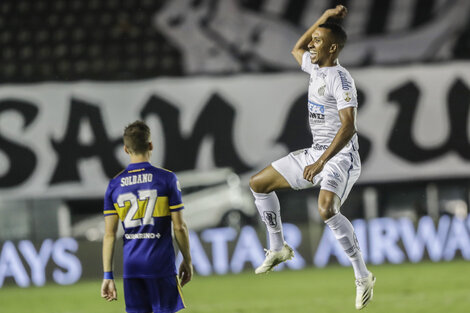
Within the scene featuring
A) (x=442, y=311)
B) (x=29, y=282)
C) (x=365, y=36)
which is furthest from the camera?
(x=365, y=36)

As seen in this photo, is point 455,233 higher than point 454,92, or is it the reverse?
point 454,92

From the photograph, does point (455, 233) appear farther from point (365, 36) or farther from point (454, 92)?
point (365, 36)

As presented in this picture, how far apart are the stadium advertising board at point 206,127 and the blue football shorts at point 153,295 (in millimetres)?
7697

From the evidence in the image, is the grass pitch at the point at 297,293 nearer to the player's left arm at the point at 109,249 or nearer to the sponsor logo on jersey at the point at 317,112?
the sponsor logo on jersey at the point at 317,112

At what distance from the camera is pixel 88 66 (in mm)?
14867

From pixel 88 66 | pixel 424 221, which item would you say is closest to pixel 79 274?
A: pixel 88 66

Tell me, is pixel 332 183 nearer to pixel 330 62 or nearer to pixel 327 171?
pixel 327 171

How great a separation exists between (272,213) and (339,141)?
101cm

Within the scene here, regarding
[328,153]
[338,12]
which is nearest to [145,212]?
[328,153]

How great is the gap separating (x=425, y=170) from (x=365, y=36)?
3022mm

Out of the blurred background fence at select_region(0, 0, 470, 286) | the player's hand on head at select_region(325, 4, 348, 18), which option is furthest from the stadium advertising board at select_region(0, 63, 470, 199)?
the player's hand on head at select_region(325, 4, 348, 18)

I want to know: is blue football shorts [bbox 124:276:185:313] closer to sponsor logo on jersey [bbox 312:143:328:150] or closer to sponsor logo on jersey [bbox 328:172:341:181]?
sponsor logo on jersey [bbox 328:172:341:181]

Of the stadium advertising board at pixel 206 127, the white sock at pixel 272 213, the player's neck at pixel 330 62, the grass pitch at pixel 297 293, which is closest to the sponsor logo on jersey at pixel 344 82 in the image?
the player's neck at pixel 330 62

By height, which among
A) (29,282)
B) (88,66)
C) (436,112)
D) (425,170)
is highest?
(88,66)
